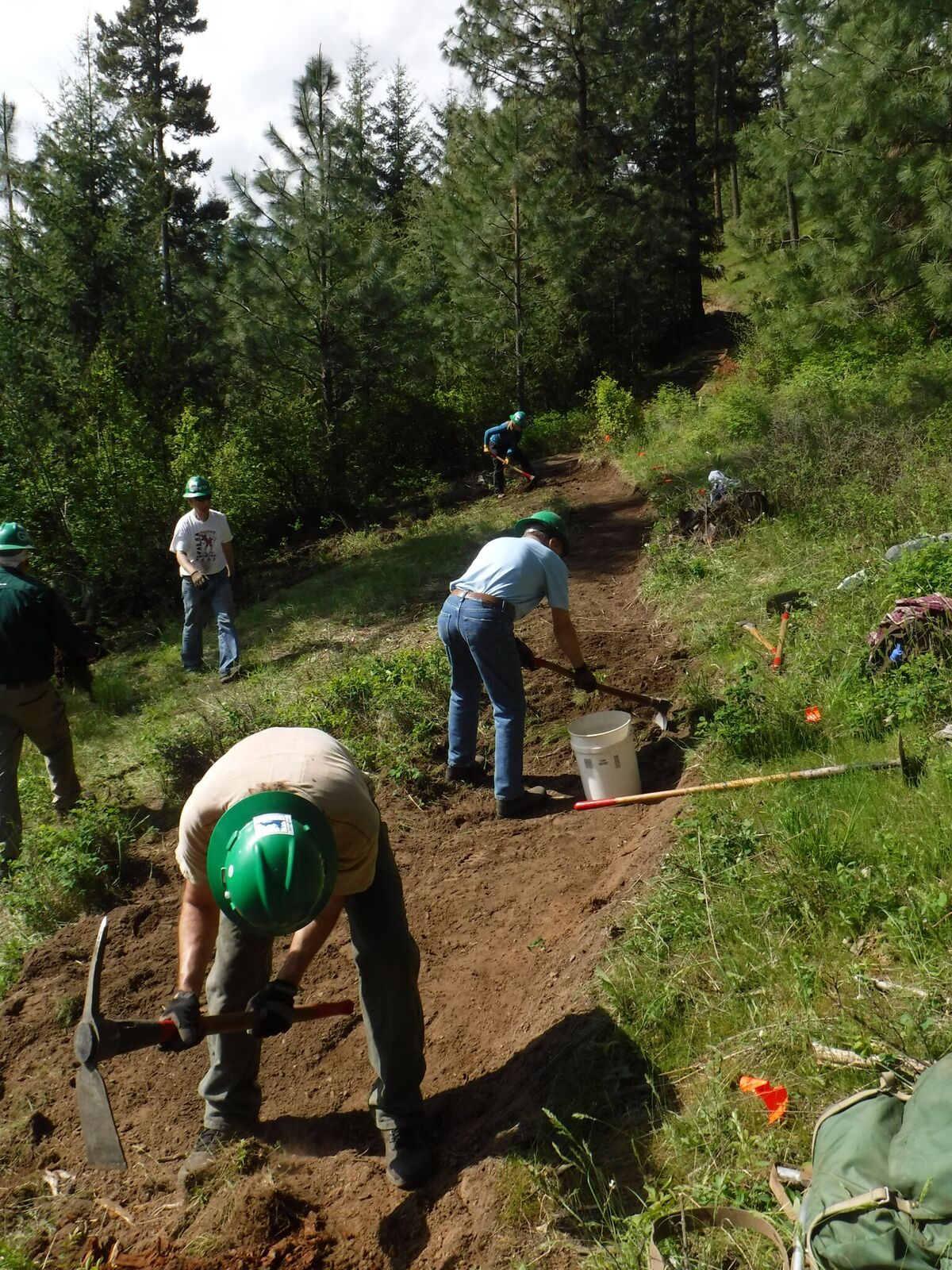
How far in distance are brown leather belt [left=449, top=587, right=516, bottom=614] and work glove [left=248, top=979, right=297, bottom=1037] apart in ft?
8.69

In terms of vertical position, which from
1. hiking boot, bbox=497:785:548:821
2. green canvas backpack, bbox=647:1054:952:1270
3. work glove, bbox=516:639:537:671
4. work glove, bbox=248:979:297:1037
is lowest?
hiking boot, bbox=497:785:548:821

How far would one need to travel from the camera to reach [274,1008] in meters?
2.85

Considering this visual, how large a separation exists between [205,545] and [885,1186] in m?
7.42

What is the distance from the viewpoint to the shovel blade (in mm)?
2738

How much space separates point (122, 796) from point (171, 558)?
21.0 ft

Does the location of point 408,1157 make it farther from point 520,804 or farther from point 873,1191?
point 520,804

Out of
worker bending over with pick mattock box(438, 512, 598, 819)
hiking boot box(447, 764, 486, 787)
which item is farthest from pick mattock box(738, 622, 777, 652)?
hiking boot box(447, 764, 486, 787)

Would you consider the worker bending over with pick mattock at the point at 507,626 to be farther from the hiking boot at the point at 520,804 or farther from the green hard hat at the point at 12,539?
the green hard hat at the point at 12,539

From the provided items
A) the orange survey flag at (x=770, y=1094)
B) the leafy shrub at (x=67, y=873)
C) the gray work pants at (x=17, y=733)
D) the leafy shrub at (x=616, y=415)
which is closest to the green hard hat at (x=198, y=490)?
the gray work pants at (x=17, y=733)

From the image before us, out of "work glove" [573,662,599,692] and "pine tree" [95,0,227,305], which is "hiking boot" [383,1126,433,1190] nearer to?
"work glove" [573,662,599,692]

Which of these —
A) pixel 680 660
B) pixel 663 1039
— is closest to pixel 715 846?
pixel 663 1039

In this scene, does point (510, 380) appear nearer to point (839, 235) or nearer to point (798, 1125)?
point (839, 235)

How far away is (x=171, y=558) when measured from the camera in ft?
40.6

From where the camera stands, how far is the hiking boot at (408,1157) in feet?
10.2
